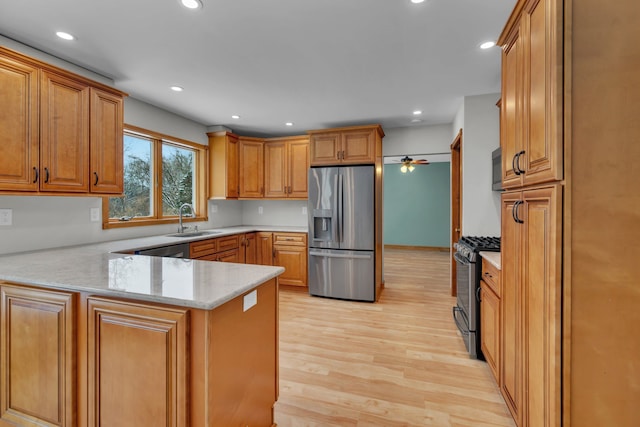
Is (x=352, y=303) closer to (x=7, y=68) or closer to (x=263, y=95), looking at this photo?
(x=263, y=95)

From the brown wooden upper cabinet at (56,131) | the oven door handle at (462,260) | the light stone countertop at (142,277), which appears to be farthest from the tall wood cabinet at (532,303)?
the brown wooden upper cabinet at (56,131)

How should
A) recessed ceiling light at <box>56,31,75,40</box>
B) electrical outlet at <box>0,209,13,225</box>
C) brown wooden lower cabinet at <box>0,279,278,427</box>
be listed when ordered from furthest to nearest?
electrical outlet at <box>0,209,13,225</box> < recessed ceiling light at <box>56,31,75,40</box> < brown wooden lower cabinet at <box>0,279,278,427</box>

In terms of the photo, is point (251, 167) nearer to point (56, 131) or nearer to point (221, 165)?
point (221, 165)

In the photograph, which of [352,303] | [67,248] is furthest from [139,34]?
[352,303]

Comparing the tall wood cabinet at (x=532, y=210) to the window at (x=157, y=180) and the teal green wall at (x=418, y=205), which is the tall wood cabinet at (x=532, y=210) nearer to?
the window at (x=157, y=180)

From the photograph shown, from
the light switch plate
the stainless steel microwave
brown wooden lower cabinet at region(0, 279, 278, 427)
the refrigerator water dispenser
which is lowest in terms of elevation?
brown wooden lower cabinet at region(0, 279, 278, 427)

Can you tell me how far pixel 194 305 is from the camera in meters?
1.14

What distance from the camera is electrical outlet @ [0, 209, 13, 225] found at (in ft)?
7.20

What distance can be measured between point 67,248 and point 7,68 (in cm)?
142

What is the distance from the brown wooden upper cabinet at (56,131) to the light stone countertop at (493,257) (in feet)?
10.4

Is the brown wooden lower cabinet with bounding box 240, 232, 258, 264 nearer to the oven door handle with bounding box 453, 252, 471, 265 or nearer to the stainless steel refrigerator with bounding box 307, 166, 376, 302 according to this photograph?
the stainless steel refrigerator with bounding box 307, 166, 376, 302

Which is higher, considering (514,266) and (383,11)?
(383,11)

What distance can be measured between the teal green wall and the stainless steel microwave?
15.7ft

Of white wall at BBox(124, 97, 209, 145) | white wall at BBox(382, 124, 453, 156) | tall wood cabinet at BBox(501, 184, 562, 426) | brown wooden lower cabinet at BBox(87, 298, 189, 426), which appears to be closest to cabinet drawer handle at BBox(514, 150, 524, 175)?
tall wood cabinet at BBox(501, 184, 562, 426)
